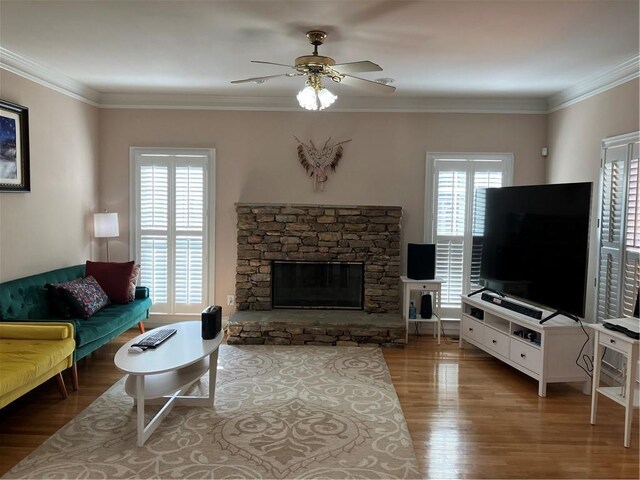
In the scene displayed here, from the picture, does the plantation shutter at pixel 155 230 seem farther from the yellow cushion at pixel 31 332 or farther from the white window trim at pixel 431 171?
the white window trim at pixel 431 171

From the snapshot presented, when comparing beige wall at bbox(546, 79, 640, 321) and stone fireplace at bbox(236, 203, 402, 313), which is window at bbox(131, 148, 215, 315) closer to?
stone fireplace at bbox(236, 203, 402, 313)

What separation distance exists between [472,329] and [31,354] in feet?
13.0

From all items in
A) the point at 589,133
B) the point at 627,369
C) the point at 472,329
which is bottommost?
the point at 472,329

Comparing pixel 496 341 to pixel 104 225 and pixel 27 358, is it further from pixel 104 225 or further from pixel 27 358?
pixel 104 225

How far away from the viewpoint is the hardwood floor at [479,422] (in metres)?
2.65

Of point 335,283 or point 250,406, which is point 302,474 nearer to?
point 250,406

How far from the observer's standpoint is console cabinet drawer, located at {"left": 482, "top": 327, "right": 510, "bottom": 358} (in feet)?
13.6

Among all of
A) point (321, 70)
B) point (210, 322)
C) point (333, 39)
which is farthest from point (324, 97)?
point (210, 322)

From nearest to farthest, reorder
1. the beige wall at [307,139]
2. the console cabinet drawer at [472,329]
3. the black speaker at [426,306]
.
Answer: the console cabinet drawer at [472,329]
the black speaker at [426,306]
the beige wall at [307,139]

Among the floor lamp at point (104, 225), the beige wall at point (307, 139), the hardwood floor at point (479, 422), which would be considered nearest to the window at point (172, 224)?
the beige wall at point (307, 139)

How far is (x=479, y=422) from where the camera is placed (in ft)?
10.4

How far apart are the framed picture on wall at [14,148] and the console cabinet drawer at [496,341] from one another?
14.9ft

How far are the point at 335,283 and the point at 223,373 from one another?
1.84 m

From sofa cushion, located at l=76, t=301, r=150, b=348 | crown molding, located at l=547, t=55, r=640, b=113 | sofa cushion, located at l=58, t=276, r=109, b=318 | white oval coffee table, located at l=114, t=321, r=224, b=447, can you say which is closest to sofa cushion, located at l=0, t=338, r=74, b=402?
sofa cushion, located at l=76, t=301, r=150, b=348
